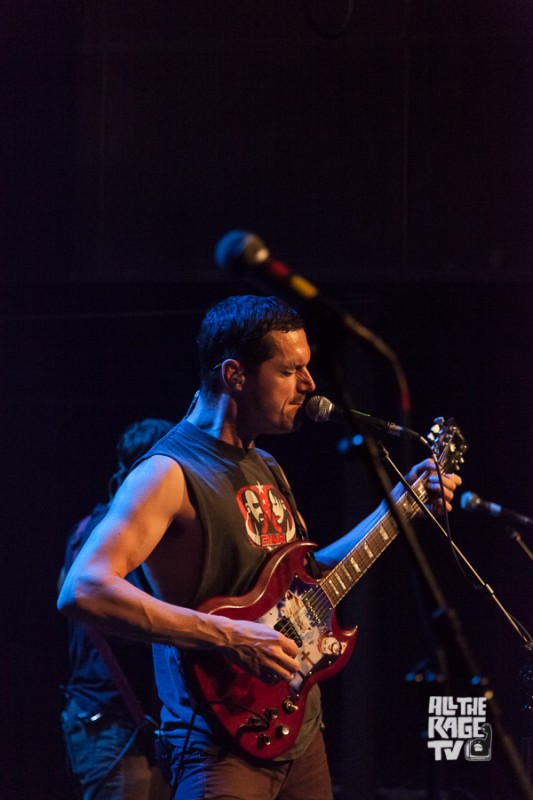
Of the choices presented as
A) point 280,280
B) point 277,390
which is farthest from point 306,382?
point 280,280

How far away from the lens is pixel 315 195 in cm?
504

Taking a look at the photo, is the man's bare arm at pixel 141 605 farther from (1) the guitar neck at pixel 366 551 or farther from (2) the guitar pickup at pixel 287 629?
(1) the guitar neck at pixel 366 551

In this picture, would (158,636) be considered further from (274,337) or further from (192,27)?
(192,27)

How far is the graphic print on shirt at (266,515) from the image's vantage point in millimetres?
2748

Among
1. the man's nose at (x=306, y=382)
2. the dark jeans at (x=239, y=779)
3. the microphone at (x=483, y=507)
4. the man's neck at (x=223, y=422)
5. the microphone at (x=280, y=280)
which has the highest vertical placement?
the microphone at (x=280, y=280)

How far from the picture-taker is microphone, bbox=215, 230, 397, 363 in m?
1.87

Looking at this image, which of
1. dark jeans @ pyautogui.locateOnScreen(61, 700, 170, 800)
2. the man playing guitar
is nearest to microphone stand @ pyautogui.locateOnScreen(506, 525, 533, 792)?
the man playing guitar

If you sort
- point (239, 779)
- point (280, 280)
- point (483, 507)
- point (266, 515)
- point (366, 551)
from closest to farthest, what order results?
point (280, 280) → point (239, 779) → point (483, 507) → point (266, 515) → point (366, 551)

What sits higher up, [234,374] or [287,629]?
[234,374]

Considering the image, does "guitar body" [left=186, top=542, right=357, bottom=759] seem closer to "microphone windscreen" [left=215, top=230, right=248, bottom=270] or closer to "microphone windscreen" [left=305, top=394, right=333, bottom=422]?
"microphone windscreen" [left=305, top=394, right=333, bottom=422]

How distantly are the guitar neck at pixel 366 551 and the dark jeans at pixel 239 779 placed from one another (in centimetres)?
51

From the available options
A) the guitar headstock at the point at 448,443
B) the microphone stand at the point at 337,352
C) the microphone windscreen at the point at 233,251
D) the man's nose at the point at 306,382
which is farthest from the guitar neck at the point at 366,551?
the microphone windscreen at the point at 233,251

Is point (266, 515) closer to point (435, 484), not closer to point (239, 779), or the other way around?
point (435, 484)

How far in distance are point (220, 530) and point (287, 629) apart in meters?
0.35
